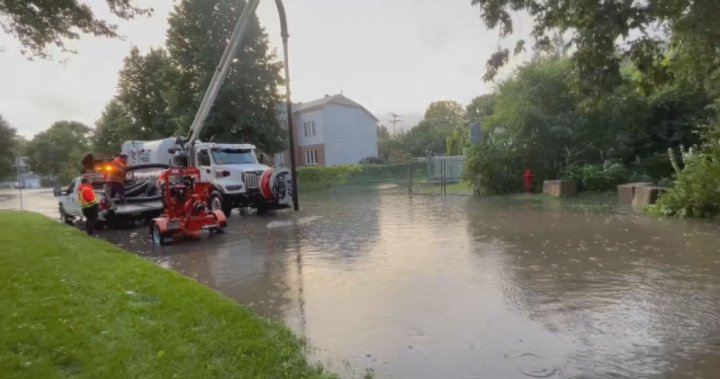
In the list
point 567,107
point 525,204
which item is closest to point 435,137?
point 567,107

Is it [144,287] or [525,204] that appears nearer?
[144,287]

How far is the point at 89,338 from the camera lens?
4922 mm

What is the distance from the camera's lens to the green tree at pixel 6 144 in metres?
63.2

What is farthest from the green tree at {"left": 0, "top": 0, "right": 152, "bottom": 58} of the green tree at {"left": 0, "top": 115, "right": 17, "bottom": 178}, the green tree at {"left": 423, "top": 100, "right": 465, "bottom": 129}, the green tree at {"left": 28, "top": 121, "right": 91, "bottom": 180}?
the green tree at {"left": 28, "top": 121, "right": 91, "bottom": 180}

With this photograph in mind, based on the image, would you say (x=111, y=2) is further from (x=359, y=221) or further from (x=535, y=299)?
(x=535, y=299)

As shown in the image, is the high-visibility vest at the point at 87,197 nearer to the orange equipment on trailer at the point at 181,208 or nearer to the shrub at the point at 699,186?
the orange equipment on trailer at the point at 181,208

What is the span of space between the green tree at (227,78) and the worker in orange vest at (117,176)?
1613 cm

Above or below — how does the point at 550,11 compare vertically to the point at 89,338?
above

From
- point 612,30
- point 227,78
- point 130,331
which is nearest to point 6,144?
point 227,78

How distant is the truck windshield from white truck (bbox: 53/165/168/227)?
76.7 inches

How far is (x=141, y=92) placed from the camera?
43.3 m

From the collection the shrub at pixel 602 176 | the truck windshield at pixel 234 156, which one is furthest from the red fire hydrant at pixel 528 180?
the truck windshield at pixel 234 156

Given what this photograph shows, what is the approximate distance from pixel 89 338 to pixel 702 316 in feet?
20.3

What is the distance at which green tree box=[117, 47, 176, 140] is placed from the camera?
1663 inches
